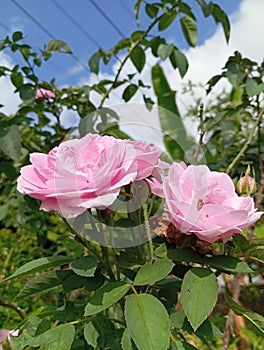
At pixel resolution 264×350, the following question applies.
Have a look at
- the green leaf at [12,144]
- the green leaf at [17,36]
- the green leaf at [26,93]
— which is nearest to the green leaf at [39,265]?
the green leaf at [12,144]

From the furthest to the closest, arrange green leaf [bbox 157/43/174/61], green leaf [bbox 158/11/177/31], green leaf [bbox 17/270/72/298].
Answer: green leaf [bbox 158/11/177/31]
green leaf [bbox 157/43/174/61]
green leaf [bbox 17/270/72/298]

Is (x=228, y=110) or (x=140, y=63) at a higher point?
(x=140, y=63)

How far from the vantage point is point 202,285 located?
51cm

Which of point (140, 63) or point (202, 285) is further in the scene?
point (140, 63)

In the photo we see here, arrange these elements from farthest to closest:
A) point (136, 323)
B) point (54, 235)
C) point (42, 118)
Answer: point (54, 235) < point (42, 118) < point (136, 323)

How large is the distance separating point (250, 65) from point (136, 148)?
0.82m

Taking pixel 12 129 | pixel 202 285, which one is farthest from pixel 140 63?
pixel 202 285

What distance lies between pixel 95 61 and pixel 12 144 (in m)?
0.35

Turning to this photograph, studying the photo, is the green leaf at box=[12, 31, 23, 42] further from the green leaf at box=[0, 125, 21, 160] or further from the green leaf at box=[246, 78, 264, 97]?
the green leaf at box=[246, 78, 264, 97]

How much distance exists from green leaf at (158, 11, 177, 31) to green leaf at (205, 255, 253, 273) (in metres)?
0.99

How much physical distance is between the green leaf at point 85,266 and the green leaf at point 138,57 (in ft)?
2.81

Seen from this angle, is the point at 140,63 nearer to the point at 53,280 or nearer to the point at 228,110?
the point at 228,110

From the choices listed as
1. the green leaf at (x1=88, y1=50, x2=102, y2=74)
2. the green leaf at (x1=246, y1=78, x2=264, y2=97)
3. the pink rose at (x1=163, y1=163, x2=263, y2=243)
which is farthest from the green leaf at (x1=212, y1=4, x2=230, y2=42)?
the pink rose at (x1=163, y1=163, x2=263, y2=243)

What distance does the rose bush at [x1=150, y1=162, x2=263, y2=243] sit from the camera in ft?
1.74
